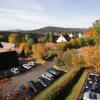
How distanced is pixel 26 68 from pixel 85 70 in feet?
52.5

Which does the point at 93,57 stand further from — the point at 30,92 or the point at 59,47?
the point at 59,47

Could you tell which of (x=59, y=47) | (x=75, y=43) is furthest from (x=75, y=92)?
(x=75, y=43)

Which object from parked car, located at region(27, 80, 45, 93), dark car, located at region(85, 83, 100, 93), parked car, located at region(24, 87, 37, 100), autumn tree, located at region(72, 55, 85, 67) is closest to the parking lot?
dark car, located at region(85, 83, 100, 93)

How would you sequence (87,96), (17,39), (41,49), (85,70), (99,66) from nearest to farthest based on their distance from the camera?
(87,96) < (99,66) < (85,70) < (41,49) < (17,39)

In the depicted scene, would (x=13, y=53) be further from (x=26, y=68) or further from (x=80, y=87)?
(x=80, y=87)

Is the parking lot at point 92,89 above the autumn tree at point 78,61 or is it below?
below

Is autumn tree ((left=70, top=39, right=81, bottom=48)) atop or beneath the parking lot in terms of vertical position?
atop

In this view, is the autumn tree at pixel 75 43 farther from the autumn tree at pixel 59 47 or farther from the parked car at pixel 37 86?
the parked car at pixel 37 86

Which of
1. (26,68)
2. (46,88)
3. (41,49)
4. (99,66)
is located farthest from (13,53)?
(99,66)

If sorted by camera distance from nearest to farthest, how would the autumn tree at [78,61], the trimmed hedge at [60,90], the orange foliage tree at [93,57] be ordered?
the trimmed hedge at [60,90], the orange foliage tree at [93,57], the autumn tree at [78,61]

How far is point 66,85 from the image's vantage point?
61.9ft

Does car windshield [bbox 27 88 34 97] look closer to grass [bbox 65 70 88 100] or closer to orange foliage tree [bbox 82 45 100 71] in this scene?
grass [bbox 65 70 88 100]

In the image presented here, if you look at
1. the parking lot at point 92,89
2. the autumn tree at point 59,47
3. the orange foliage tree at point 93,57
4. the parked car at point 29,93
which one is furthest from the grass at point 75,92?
the autumn tree at point 59,47

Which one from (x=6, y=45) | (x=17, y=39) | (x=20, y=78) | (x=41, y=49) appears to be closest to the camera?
(x=20, y=78)
